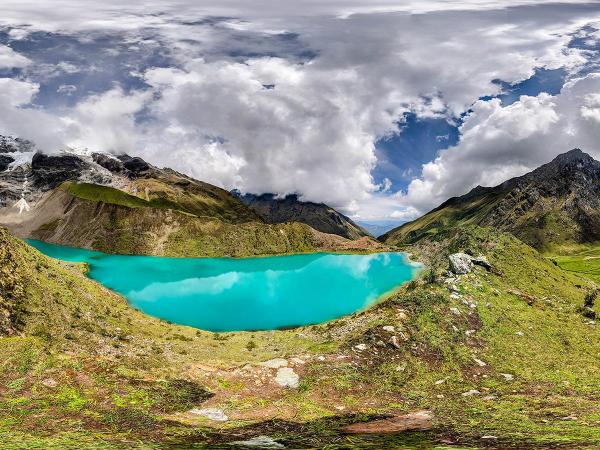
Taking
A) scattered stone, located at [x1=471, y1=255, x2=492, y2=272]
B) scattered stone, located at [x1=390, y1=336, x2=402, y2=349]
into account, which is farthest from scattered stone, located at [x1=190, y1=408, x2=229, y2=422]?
scattered stone, located at [x1=471, y1=255, x2=492, y2=272]

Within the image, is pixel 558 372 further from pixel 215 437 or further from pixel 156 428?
pixel 156 428

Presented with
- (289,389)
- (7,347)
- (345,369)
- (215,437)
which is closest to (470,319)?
(345,369)

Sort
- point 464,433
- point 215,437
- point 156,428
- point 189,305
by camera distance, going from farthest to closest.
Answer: point 189,305 < point 156,428 < point 215,437 < point 464,433

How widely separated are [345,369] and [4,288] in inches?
1225

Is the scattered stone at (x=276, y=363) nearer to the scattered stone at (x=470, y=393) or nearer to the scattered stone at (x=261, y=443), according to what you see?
the scattered stone at (x=470, y=393)

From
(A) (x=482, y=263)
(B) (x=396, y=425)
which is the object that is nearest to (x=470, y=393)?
(B) (x=396, y=425)

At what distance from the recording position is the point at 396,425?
17516mm

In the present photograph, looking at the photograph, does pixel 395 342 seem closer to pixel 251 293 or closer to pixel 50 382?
pixel 50 382

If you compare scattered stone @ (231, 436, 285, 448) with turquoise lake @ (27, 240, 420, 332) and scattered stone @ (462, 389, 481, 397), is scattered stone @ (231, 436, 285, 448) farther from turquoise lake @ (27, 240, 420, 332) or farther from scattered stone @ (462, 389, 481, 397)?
turquoise lake @ (27, 240, 420, 332)

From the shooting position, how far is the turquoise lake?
62.6 metres

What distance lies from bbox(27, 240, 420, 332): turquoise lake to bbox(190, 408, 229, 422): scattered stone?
1328 inches

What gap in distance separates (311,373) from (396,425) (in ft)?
37.1

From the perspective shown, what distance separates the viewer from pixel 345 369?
28453 millimetres

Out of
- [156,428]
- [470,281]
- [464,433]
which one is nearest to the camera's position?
[464,433]
